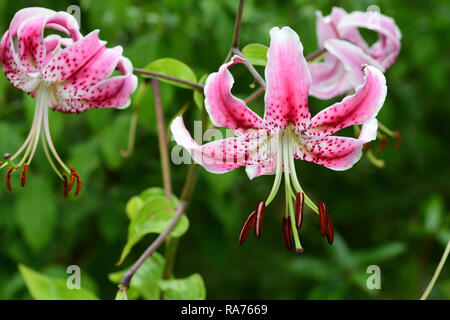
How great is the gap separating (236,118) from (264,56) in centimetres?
18

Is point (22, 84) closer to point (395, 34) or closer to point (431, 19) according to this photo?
point (395, 34)

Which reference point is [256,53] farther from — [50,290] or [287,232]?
[50,290]

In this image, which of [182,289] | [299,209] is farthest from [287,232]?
[182,289]

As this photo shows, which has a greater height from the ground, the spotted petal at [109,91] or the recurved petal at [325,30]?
the recurved petal at [325,30]

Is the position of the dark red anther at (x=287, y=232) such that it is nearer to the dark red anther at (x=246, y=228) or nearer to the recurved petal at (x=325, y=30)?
the dark red anther at (x=246, y=228)

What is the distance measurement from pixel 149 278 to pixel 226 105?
0.42 m

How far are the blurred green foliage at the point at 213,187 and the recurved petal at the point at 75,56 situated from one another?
14.2 inches

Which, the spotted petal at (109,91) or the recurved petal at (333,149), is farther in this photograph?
the spotted petal at (109,91)

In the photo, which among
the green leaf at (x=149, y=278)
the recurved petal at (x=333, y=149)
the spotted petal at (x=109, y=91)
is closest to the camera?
the recurved petal at (x=333, y=149)

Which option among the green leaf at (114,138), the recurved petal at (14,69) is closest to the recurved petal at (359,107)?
the recurved petal at (14,69)

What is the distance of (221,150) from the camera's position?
78 centimetres

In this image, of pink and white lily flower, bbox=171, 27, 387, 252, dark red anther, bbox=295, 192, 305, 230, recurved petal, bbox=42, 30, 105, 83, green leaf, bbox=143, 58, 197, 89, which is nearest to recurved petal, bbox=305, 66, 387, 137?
pink and white lily flower, bbox=171, 27, 387, 252

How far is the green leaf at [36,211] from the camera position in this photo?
1411 millimetres

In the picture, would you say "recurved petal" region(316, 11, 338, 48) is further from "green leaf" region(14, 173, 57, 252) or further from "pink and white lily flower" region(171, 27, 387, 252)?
"green leaf" region(14, 173, 57, 252)
